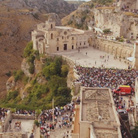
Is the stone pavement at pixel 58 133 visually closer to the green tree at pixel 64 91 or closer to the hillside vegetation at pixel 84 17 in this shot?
the green tree at pixel 64 91

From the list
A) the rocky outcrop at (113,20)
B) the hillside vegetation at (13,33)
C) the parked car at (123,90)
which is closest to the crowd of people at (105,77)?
the parked car at (123,90)

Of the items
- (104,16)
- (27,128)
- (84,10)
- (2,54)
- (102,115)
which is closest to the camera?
(102,115)

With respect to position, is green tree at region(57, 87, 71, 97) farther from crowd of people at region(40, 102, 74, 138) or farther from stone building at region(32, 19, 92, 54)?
stone building at region(32, 19, 92, 54)

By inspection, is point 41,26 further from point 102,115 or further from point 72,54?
point 102,115

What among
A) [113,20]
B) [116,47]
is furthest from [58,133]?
[113,20]

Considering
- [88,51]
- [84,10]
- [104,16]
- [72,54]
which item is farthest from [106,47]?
[84,10]

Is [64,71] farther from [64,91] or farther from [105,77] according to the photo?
[105,77]
